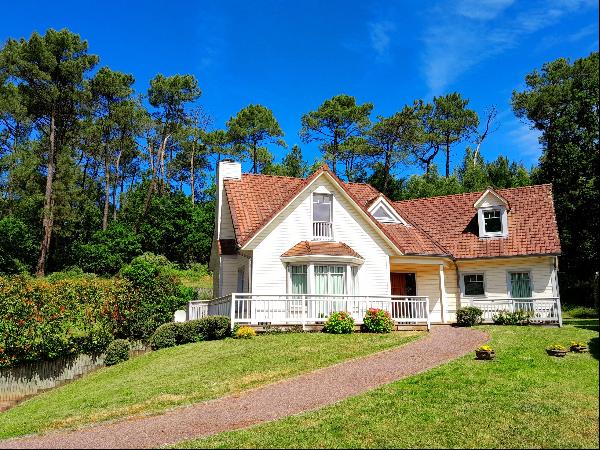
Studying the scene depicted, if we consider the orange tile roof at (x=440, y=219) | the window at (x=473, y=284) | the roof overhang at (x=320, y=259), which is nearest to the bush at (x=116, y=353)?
the orange tile roof at (x=440, y=219)

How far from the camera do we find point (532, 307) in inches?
921

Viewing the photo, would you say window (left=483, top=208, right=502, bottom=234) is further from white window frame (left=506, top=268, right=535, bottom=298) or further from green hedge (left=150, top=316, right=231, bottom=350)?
green hedge (left=150, top=316, right=231, bottom=350)

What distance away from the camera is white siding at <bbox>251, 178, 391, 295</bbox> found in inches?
860

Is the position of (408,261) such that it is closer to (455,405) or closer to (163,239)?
(455,405)

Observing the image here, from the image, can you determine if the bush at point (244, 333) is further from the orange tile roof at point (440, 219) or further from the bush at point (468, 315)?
the bush at point (468, 315)

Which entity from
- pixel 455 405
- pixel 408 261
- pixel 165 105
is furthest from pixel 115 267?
pixel 455 405

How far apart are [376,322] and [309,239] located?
15.8ft

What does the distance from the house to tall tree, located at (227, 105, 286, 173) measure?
26.4 meters

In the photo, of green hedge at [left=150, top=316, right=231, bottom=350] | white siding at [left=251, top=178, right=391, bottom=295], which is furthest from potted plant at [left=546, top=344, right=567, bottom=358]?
green hedge at [left=150, top=316, right=231, bottom=350]

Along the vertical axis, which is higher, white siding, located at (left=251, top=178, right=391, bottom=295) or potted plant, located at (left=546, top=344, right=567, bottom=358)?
white siding, located at (left=251, top=178, right=391, bottom=295)

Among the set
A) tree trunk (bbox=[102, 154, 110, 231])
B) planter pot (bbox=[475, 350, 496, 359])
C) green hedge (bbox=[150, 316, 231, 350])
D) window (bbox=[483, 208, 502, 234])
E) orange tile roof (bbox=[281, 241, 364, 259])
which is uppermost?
tree trunk (bbox=[102, 154, 110, 231])

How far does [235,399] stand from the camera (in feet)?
41.0

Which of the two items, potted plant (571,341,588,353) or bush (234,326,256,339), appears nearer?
potted plant (571,341,588,353)

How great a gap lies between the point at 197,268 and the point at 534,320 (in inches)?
1222
